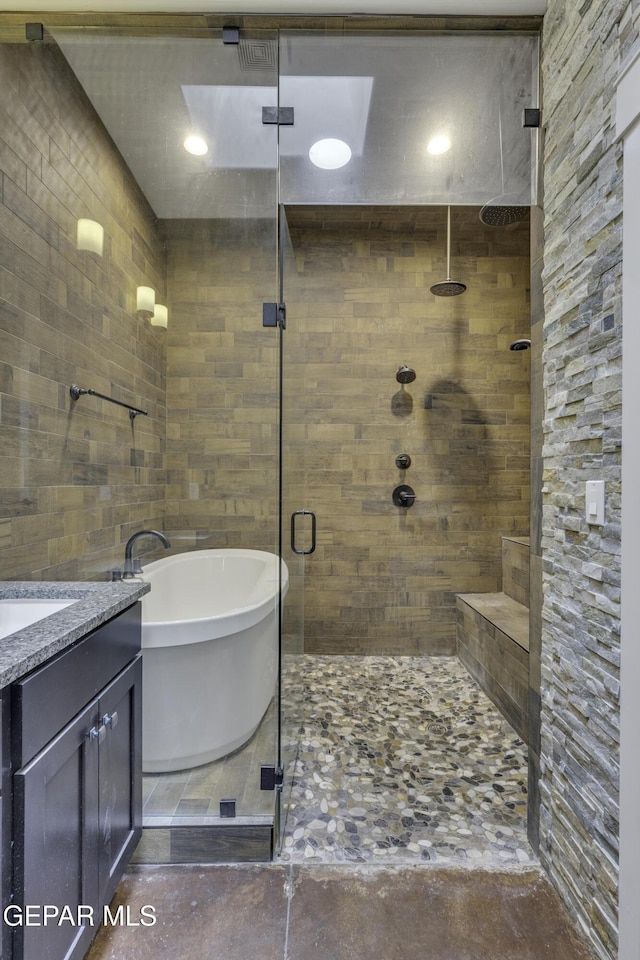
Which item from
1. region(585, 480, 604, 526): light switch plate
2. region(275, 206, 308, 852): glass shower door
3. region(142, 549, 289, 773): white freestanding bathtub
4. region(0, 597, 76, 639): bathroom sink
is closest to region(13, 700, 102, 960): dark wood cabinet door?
region(0, 597, 76, 639): bathroom sink

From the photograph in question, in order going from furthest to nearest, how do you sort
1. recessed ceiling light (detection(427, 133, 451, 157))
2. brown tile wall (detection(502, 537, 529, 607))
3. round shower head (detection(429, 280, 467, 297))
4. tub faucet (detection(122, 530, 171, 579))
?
brown tile wall (detection(502, 537, 529, 607))
round shower head (detection(429, 280, 467, 297))
recessed ceiling light (detection(427, 133, 451, 157))
tub faucet (detection(122, 530, 171, 579))

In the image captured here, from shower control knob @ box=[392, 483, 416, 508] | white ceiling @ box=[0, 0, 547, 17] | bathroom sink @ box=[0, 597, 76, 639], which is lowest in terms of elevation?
bathroom sink @ box=[0, 597, 76, 639]

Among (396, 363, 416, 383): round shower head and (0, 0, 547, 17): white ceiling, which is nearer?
(0, 0, 547, 17): white ceiling

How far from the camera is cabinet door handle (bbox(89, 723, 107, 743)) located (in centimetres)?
117

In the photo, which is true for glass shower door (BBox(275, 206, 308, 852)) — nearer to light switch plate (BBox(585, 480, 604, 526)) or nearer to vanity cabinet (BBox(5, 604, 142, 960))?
vanity cabinet (BBox(5, 604, 142, 960))

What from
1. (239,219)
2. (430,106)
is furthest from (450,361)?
(239,219)

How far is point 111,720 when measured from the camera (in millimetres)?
1265

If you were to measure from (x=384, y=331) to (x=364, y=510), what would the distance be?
132cm

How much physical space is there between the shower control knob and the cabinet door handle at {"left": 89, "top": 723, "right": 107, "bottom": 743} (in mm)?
2474

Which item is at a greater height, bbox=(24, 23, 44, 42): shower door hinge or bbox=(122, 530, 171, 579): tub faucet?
bbox=(24, 23, 44, 42): shower door hinge

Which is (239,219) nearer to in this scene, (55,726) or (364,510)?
(55,726)

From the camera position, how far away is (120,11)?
1.72 metres

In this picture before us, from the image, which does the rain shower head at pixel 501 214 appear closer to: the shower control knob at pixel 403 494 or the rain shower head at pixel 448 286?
the rain shower head at pixel 448 286

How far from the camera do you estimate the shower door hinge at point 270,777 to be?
5.29 feet
